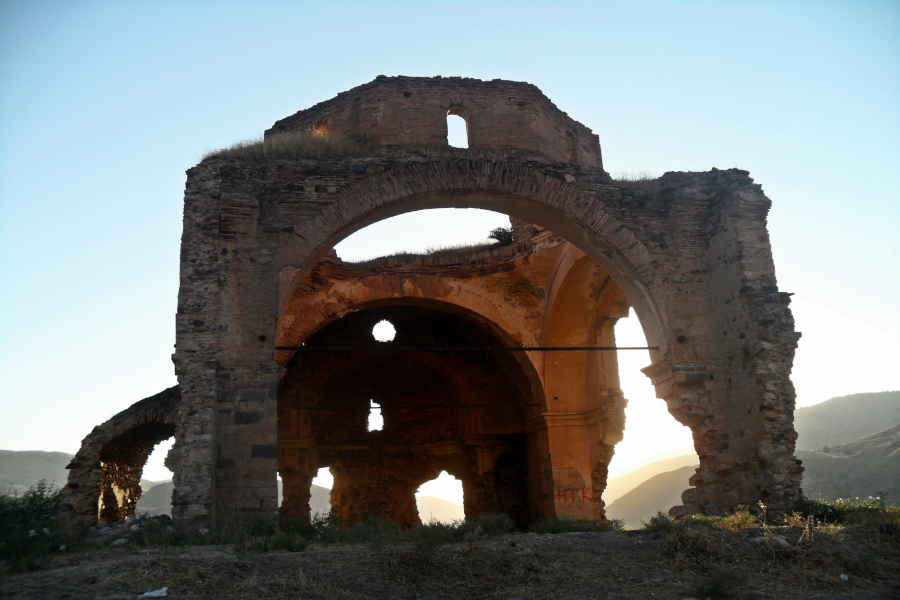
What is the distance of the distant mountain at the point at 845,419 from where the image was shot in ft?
112

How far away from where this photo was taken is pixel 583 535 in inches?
260

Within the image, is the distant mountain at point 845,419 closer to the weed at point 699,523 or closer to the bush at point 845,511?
the bush at point 845,511

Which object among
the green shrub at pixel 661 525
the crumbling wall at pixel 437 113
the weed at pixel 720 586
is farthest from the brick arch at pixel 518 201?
the weed at pixel 720 586

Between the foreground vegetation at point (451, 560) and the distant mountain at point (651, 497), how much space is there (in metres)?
28.7

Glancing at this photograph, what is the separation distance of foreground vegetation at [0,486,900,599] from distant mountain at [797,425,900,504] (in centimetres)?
1462

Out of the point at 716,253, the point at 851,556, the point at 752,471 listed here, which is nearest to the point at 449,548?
the point at 851,556

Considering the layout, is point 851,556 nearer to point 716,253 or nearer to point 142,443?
point 716,253

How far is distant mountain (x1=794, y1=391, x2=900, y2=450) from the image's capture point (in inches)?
1346

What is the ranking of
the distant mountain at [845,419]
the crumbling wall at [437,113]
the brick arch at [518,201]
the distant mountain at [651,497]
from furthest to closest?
1. the distant mountain at [651,497]
2. the distant mountain at [845,419]
3. the crumbling wall at [437,113]
4. the brick arch at [518,201]

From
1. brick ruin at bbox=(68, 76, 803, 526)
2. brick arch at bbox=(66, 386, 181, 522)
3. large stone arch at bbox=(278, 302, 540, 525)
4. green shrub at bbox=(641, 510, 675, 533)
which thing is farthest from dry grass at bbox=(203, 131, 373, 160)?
green shrub at bbox=(641, 510, 675, 533)

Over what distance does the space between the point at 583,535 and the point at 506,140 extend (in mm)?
6442

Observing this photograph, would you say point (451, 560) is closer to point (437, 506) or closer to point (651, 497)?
point (651, 497)

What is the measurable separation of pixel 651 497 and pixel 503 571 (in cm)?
3346

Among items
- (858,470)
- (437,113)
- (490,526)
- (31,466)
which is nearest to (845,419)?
(858,470)
